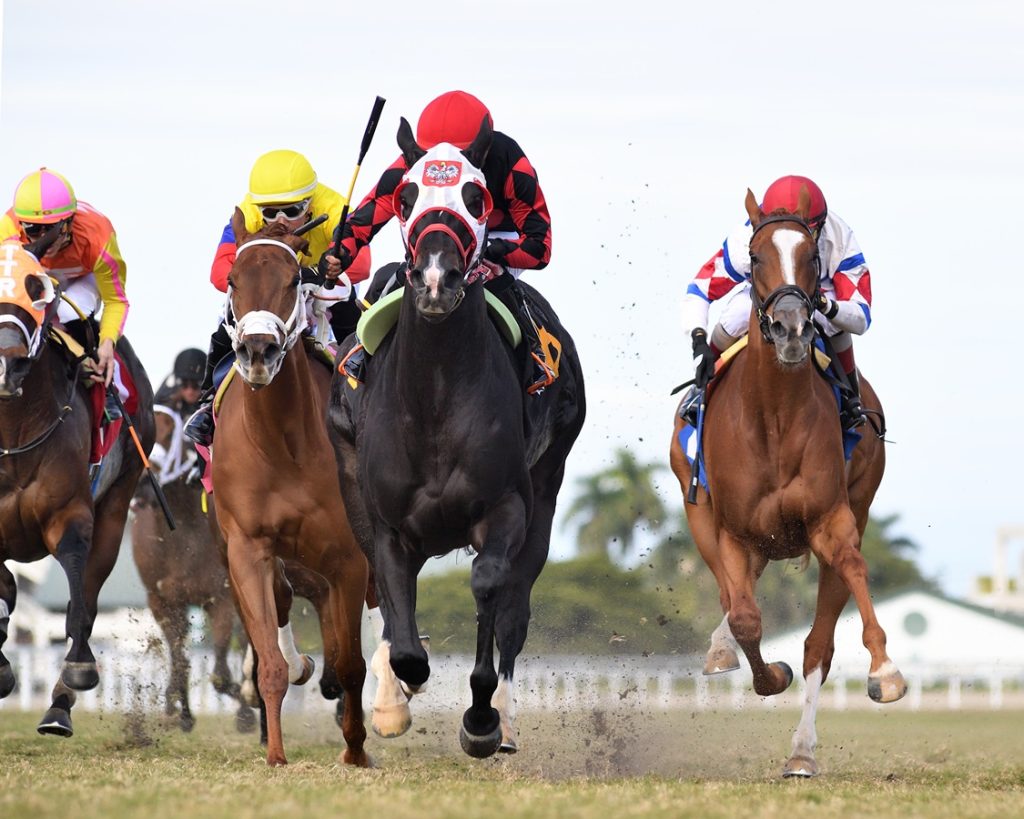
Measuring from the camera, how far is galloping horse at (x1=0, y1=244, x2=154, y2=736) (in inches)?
404

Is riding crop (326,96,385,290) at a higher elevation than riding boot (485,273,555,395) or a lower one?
higher

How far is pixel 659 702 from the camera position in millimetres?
21844

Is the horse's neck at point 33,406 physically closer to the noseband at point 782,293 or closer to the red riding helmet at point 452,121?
the red riding helmet at point 452,121

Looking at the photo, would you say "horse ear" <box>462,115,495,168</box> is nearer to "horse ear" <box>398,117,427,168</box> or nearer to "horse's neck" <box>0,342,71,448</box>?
"horse ear" <box>398,117,427,168</box>

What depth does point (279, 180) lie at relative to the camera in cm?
1005

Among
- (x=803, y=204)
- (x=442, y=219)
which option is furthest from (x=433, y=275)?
(x=803, y=204)

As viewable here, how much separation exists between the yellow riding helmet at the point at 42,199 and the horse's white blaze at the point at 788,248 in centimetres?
425

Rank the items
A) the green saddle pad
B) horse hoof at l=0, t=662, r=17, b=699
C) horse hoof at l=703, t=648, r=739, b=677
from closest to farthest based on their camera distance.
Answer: the green saddle pad
horse hoof at l=703, t=648, r=739, b=677
horse hoof at l=0, t=662, r=17, b=699

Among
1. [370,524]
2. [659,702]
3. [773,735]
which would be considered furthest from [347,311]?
[659,702]

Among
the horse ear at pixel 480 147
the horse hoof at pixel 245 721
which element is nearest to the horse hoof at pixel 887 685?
the horse ear at pixel 480 147

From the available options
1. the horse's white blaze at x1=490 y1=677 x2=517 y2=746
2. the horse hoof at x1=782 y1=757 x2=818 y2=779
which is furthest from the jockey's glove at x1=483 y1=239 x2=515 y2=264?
the horse hoof at x1=782 y1=757 x2=818 y2=779

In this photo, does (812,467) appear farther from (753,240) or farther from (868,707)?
(868,707)

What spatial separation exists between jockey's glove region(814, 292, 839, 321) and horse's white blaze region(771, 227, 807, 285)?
0.40 m

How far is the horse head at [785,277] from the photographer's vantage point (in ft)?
29.2
